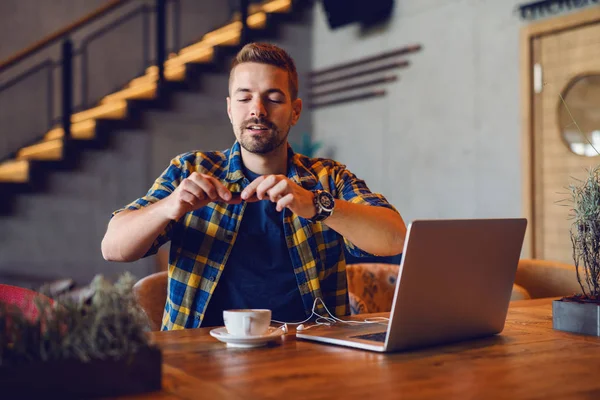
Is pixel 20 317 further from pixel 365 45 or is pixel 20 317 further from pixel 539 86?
pixel 365 45

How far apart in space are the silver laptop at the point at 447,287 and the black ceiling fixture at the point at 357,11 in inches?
181

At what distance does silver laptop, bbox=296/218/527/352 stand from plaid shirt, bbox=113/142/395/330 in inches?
20.7

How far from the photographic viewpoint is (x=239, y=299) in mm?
1966

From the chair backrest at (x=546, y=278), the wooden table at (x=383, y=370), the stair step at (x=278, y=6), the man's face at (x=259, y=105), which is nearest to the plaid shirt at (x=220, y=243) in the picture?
the man's face at (x=259, y=105)

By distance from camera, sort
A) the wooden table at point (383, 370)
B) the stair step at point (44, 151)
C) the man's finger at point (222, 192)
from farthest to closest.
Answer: the stair step at point (44, 151), the man's finger at point (222, 192), the wooden table at point (383, 370)

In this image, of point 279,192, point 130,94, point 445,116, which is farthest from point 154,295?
point 130,94

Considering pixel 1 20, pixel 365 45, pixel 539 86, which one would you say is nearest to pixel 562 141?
pixel 539 86

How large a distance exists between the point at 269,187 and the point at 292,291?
47 cm

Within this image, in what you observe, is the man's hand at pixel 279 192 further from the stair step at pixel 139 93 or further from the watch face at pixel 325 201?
the stair step at pixel 139 93

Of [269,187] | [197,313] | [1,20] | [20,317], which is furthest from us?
[1,20]

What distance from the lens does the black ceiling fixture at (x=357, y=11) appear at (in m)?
5.75

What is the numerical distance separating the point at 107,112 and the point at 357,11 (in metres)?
2.37

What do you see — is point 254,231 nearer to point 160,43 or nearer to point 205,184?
point 205,184

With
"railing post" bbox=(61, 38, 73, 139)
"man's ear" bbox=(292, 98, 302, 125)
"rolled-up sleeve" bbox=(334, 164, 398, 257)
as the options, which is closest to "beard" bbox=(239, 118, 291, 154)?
"man's ear" bbox=(292, 98, 302, 125)
